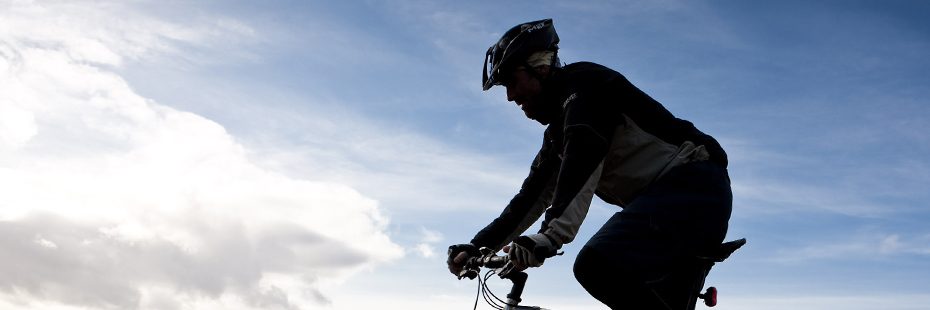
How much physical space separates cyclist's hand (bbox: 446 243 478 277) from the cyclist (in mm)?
10

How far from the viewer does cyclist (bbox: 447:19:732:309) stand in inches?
205

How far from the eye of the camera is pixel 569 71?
6035 mm

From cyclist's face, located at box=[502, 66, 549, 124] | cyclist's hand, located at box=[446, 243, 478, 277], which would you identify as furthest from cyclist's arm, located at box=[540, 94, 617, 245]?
cyclist's hand, located at box=[446, 243, 478, 277]

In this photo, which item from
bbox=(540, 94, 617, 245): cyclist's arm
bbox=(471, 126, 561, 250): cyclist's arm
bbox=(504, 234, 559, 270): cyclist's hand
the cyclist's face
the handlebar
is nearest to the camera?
bbox=(504, 234, 559, 270): cyclist's hand

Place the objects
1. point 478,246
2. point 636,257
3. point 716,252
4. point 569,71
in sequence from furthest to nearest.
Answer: point 478,246 → point 569,71 → point 716,252 → point 636,257

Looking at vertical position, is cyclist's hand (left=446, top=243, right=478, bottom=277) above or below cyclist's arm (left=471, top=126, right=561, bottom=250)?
below

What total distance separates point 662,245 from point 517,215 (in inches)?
70.1

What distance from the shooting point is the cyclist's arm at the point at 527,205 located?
677cm

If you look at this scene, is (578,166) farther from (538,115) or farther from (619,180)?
(538,115)

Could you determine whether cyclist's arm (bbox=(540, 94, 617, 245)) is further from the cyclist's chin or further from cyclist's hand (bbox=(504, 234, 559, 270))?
the cyclist's chin

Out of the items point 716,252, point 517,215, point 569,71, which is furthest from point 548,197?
point 716,252

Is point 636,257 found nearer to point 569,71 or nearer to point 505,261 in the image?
point 505,261

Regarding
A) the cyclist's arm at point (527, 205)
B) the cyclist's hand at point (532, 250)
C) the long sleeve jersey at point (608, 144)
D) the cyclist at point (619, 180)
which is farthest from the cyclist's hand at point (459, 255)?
the cyclist's hand at point (532, 250)

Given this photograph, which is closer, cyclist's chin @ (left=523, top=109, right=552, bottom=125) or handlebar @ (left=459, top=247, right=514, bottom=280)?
handlebar @ (left=459, top=247, right=514, bottom=280)
